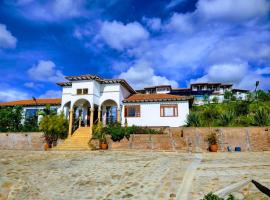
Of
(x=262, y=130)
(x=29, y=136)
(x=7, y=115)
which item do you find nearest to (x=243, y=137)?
(x=262, y=130)

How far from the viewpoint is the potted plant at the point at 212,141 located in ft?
62.5

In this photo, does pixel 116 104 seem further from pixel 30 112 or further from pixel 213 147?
pixel 213 147

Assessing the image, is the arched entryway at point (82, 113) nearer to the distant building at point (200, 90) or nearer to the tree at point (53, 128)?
the tree at point (53, 128)

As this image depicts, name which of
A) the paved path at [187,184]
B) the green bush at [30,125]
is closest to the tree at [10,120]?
the green bush at [30,125]

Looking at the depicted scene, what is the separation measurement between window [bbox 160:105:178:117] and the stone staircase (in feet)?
28.2

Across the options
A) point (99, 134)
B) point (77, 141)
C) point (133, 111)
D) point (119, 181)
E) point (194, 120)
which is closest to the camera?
point (119, 181)

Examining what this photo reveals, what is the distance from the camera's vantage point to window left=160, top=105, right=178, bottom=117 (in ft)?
86.2

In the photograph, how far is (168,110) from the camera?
1043 inches

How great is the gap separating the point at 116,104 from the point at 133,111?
7.85 feet

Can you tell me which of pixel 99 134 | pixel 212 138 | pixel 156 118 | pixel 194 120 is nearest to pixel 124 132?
pixel 99 134

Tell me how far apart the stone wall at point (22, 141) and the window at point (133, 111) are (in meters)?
9.97

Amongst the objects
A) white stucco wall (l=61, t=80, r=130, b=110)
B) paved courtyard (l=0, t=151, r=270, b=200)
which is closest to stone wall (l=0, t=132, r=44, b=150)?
white stucco wall (l=61, t=80, r=130, b=110)

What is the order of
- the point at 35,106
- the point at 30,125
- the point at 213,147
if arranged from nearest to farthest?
the point at 213,147 < the point at 30,125 < the point at 35,106

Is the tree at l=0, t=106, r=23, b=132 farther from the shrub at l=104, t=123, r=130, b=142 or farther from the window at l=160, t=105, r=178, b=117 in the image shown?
Result: the window at l=160, t=105, r=178, b=117
